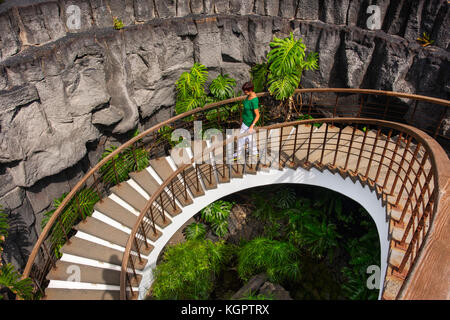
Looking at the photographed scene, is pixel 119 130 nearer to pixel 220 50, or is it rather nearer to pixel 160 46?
pixel 160 46

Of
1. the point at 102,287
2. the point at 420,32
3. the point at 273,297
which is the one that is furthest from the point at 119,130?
the point at 420,32

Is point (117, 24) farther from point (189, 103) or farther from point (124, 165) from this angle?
point (124, 165)

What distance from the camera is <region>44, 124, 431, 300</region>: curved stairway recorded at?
15.3 feet

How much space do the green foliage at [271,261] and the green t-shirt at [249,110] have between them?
2640mm

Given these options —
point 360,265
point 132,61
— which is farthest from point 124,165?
point 360,265

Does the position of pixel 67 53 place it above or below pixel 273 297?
above

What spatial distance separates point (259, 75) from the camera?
727 centimetres

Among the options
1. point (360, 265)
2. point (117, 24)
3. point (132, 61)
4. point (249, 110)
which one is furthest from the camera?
point (132, 61)

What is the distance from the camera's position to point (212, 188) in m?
5.60

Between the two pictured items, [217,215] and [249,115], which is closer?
[249,115]

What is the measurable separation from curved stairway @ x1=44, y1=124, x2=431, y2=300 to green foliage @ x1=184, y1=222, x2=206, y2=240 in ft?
5.77

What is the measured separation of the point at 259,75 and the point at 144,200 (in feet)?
12.3

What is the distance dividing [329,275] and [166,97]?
16.8 ft

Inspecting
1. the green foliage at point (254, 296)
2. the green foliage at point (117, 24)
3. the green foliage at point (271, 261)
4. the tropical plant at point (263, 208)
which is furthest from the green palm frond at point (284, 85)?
the green foliage at point (254, 296)
